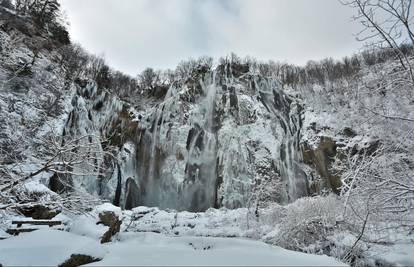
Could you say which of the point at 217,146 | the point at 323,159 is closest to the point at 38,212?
the point at 217,146

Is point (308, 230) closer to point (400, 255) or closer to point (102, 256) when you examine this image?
point (400, 255)

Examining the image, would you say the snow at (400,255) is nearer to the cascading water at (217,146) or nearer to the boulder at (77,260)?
the boulder at (77,260)

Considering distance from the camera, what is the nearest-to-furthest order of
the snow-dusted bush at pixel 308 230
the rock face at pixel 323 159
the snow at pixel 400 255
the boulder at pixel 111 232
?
the snow at pixel 400 255 < the boulder at pixel 111 232 < the snow-dusted bush at pixel 308 230 < the rock face at pixel 323 159

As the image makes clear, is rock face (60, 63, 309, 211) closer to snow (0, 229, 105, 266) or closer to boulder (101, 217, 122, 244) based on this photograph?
boulder (101, 217, 122, 244)

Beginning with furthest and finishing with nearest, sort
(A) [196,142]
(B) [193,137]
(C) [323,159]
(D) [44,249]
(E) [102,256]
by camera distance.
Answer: (B) [193,137] → (A) [196,142] → (C) [323,159] → (E) [102,256] → (D) [44,249]

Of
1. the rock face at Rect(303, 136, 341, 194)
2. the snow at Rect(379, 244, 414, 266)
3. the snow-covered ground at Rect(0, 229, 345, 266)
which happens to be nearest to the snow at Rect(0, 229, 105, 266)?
the snow-covered ground at Rect(0, 229, 345, 266)

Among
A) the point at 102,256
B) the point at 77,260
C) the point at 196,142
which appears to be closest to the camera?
the point at 77,260

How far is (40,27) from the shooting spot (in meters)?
29.2

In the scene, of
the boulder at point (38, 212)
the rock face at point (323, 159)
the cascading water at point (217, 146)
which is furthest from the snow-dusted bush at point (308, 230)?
the rock face at point (323, 159)

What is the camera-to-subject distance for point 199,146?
1093 inches

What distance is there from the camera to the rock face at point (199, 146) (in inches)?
1003

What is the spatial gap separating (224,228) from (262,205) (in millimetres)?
4097

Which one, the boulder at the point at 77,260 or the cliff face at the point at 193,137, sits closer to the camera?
the boulder at the point at 77,260

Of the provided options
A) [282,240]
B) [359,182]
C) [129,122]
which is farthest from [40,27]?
[359,182]
